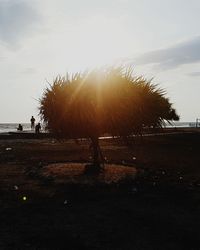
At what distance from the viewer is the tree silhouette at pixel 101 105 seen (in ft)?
65.1

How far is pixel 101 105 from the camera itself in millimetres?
19875

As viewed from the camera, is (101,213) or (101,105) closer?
(101,213)

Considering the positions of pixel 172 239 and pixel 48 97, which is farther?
pixel 48 97

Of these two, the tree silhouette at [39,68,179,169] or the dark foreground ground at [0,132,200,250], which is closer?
the dark foreground ground at [0,132,200,250]

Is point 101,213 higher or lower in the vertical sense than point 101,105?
lower

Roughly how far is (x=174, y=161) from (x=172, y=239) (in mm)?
17741

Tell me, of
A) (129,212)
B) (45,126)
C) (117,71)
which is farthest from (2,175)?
(129,212)

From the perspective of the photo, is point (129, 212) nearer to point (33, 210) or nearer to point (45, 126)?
point (33, 210)

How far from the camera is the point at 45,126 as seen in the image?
21375 mm

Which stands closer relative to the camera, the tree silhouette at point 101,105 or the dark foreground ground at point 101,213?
the dark foreground ground at point 101,213

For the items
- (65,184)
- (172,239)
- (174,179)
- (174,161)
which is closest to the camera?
(172,239)

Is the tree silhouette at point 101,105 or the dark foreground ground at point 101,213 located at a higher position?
the tree silhouette at point 101,105

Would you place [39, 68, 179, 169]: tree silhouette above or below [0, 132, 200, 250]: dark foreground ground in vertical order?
above

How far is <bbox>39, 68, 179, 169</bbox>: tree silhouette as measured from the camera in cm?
1984
